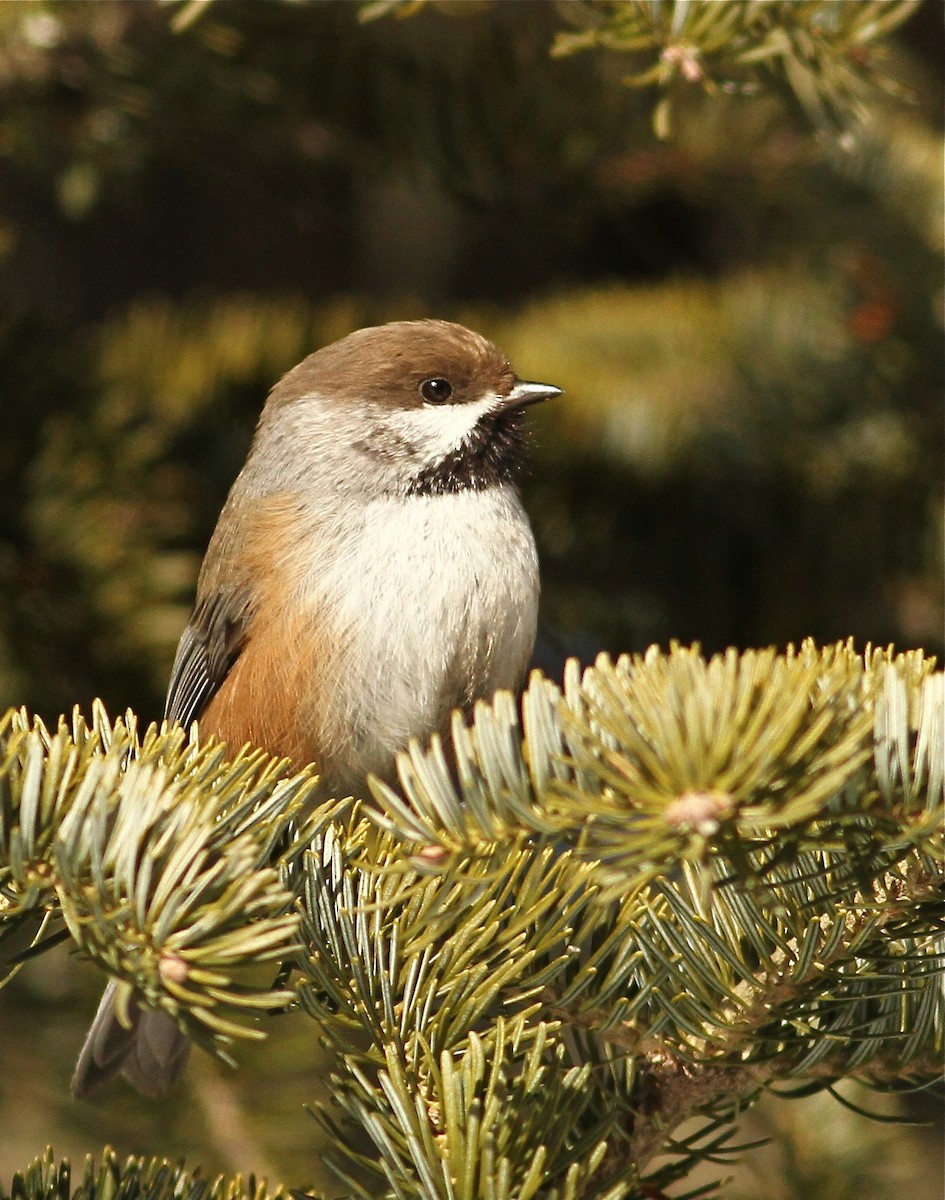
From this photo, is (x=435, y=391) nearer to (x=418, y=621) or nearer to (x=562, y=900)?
(x=418, y=621)

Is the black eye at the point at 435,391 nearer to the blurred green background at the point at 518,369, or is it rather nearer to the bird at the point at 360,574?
the bird at the point at 360,574


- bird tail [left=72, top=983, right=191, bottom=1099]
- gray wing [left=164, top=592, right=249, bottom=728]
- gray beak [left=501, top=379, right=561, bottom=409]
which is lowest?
bird tail [left=72, top=983, right=191, bottom=1099]

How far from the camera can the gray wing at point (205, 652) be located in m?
3.23

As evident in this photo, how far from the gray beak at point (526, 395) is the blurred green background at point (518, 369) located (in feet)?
0.78

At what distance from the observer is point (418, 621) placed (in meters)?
2.88

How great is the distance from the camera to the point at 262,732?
3.00 meters

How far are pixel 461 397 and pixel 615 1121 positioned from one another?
1892 millimetres

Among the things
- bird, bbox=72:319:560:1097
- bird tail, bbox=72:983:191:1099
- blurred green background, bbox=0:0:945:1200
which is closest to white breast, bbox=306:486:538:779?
bird, bbox=72:319:560:1097

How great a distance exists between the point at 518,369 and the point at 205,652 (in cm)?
134

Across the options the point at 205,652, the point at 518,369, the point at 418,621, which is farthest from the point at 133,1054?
the point at 518,369

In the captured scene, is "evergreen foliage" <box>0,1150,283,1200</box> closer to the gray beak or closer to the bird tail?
the bird tail

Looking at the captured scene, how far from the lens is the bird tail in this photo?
9.12 feet

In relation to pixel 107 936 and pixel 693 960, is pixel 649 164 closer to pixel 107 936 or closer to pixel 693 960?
pixel 693 960

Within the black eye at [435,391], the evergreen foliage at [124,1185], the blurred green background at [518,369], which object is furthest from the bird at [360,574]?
the evergreen foliage at [124,1185]
